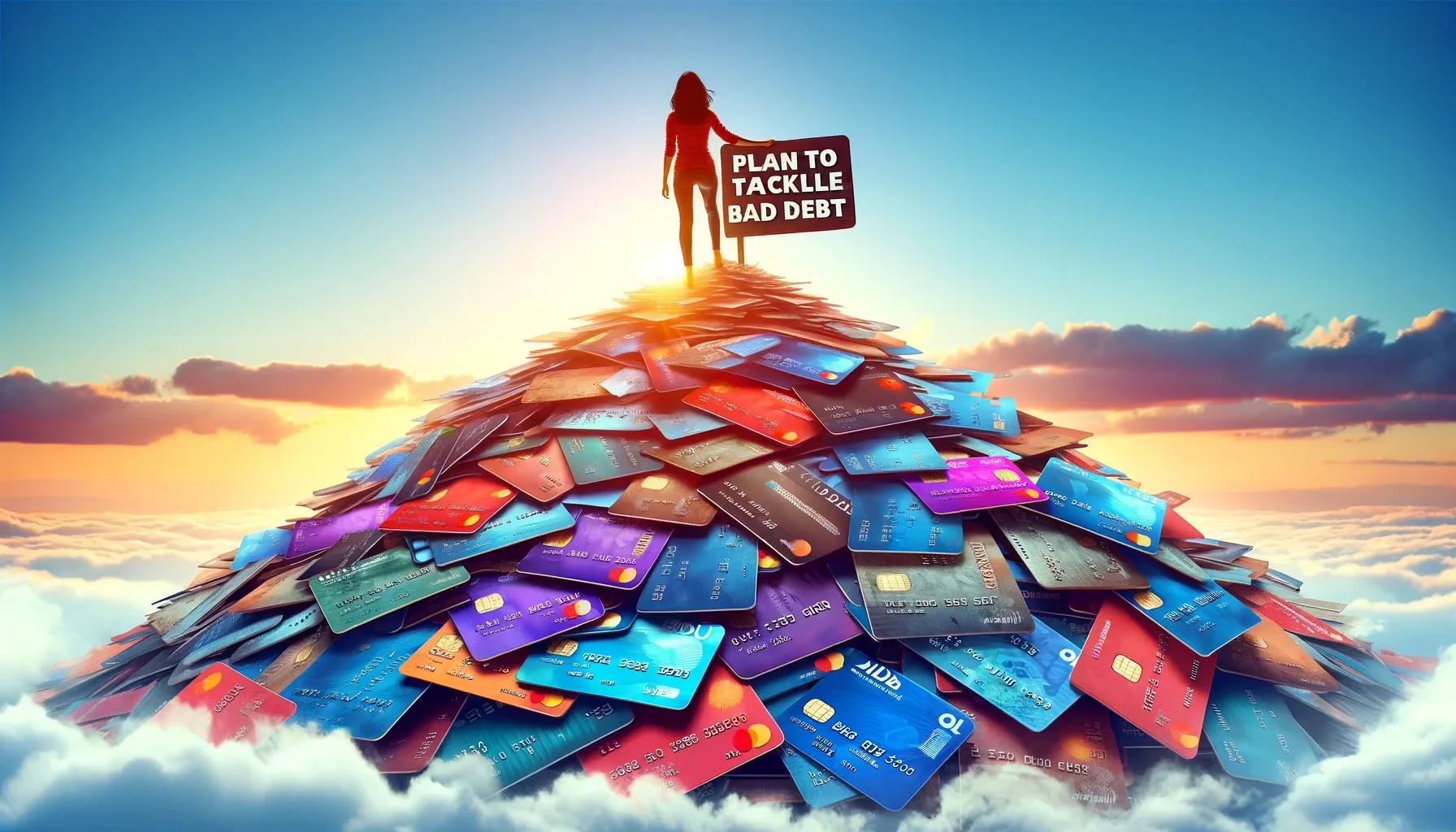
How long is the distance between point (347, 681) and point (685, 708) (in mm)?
A: 1388

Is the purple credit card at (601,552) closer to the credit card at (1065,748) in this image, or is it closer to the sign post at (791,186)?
the credit card at (1065,748)

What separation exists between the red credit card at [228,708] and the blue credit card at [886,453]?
259 cm

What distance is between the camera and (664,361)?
476 centimetres

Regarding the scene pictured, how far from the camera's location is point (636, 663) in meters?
3.32

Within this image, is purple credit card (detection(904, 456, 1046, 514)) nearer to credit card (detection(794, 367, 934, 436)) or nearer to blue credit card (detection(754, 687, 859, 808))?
credit card (detection(794, 367, 934, 436))

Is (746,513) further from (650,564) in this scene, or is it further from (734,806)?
(734,806)

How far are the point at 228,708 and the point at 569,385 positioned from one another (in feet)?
7.28

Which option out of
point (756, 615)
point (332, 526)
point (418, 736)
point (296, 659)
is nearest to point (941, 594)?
point (756, 615)

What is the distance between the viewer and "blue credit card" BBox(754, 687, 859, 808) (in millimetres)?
2934

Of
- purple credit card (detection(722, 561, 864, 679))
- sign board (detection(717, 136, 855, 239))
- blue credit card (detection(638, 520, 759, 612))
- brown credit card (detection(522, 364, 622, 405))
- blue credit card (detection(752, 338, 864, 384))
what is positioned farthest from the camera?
sign board (detection(717, 136, 855, 239))

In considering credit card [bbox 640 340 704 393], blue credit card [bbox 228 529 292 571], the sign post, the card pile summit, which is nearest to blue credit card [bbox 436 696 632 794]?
the card pile summit

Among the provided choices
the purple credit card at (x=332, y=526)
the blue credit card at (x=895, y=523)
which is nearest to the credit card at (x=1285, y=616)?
the blue credit card at (x=895, y=523)

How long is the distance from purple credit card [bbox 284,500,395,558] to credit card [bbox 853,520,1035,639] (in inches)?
95.9

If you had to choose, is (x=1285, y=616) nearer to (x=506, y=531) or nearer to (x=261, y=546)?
(x=506, y=531)
